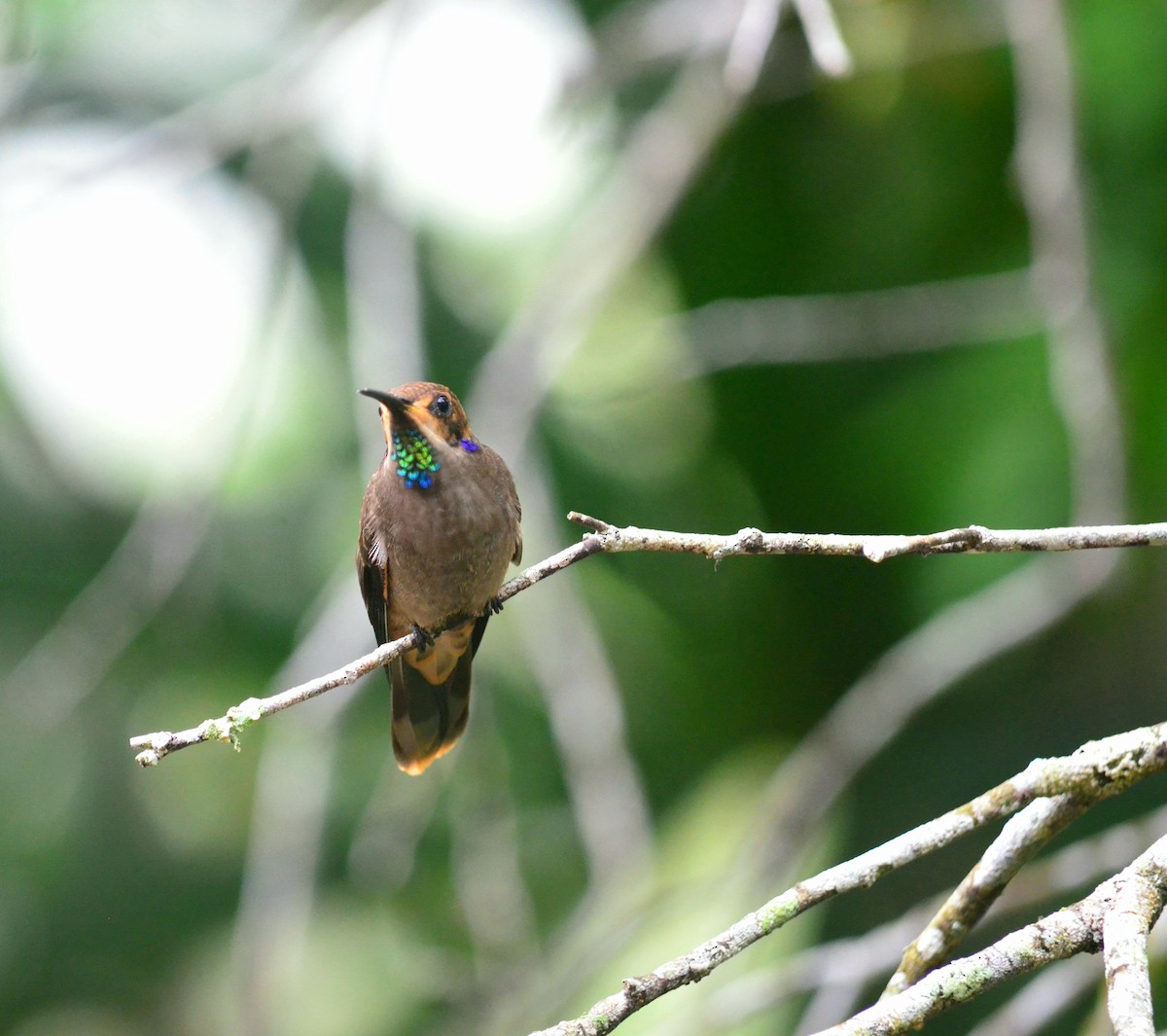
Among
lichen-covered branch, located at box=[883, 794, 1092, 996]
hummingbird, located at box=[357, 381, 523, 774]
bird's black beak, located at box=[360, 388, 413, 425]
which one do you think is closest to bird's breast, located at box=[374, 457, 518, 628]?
hummingbird, located at box=[357, 381, 523, 774]

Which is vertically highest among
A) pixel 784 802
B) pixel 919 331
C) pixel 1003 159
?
pixel 1003 159

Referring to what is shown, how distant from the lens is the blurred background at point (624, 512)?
12.0ft

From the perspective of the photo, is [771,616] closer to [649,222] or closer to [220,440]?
[649,222]

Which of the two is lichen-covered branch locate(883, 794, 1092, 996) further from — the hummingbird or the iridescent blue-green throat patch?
the iridescent blue-green throat patch

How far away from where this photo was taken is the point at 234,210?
14.7ft

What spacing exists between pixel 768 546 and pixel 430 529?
1.53m

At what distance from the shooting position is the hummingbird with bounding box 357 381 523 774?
2.90 metres

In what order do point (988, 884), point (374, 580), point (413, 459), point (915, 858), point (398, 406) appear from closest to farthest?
point (915, 858) → point (988, 884) → point (398, 406) → point (413, 459) → point (374, 580)

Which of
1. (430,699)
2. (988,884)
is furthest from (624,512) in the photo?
(988,884)

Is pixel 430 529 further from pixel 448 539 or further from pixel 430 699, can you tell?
pixel 430 699

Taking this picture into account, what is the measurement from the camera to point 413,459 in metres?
2.91

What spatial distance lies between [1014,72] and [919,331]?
4.10 ft

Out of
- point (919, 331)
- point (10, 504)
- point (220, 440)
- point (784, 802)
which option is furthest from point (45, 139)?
point (784, 802)

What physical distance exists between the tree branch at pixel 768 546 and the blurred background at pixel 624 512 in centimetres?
144
